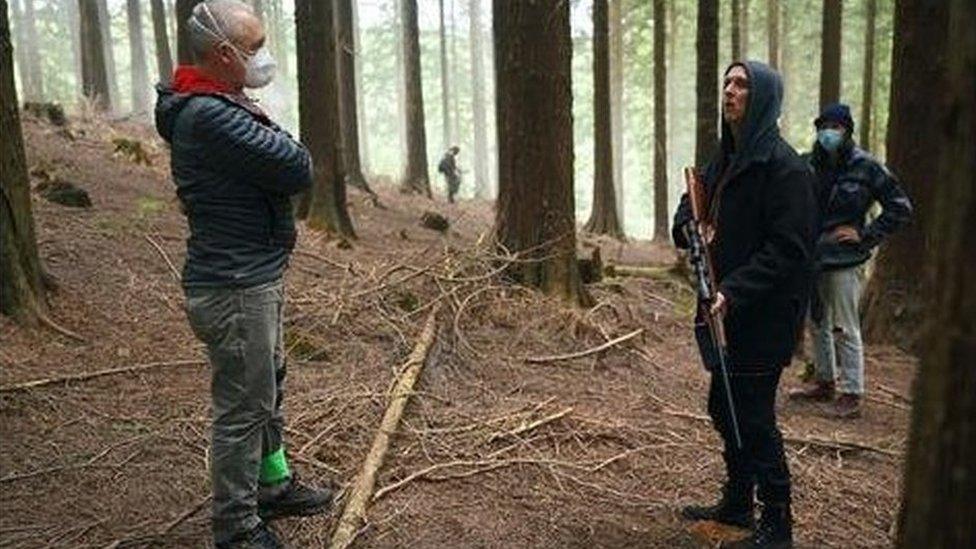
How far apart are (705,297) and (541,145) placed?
447cm

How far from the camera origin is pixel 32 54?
4159 cm

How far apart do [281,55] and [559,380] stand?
39.2m

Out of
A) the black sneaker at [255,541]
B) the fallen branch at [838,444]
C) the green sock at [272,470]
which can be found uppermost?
the green sock at [272,470]

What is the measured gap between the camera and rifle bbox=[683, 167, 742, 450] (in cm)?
402

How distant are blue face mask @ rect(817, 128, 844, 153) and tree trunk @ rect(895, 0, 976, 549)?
4777mm

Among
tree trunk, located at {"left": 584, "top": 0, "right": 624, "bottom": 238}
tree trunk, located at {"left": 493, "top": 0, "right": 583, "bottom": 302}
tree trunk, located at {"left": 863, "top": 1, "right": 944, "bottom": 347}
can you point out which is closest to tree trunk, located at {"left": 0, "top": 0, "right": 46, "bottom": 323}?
tree trunk, located at {"left": 493, "top": 0, "right": 583, "bottom": 302}

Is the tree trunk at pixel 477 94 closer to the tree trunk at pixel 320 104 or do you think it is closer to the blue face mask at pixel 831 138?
the tree trunk at pixel 320 104

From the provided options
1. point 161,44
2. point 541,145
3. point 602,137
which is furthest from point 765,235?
point 161,44

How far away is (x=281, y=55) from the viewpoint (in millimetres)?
42562

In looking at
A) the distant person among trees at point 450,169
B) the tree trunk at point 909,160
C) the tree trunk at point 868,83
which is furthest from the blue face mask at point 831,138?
the distant person among trees at point 450,169

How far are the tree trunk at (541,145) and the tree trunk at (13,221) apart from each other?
161 inches

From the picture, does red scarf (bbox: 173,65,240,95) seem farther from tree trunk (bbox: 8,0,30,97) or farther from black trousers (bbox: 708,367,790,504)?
tree trunk (bbox: 8,0,30,97)

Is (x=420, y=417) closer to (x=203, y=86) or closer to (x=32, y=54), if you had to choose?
(x=203, y=86)

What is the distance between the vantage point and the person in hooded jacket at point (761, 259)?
12.6 feet
